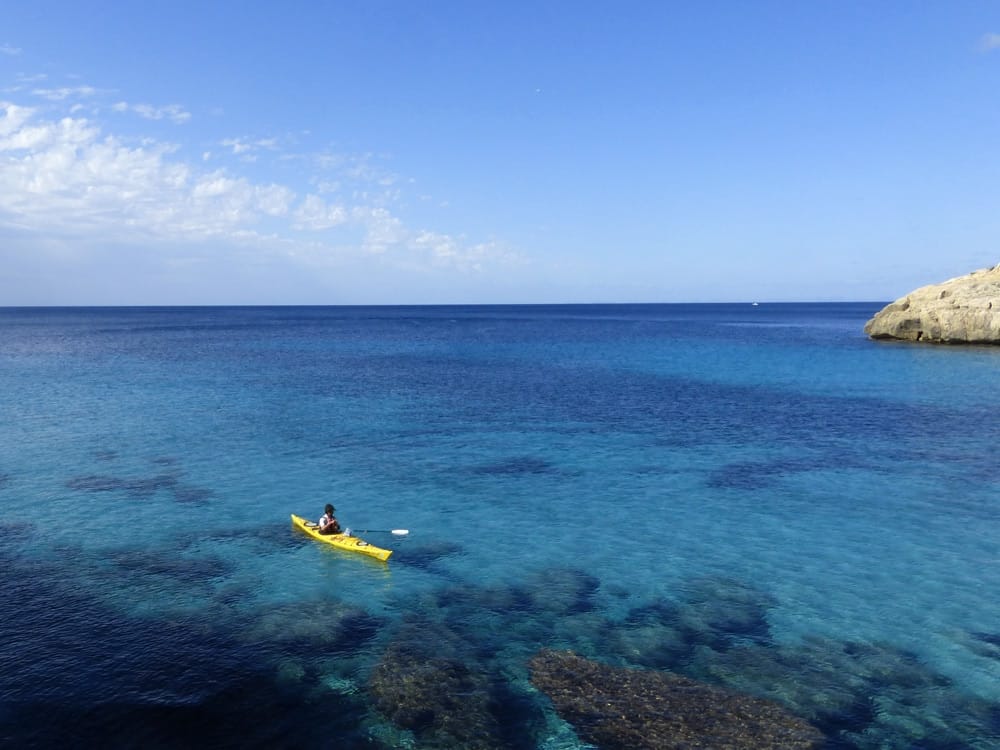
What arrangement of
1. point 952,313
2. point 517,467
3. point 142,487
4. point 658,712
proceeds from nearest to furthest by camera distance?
point 658,712 < point 142,487 < point 517,467 < point 952,313

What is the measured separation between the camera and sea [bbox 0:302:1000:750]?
1828 cm

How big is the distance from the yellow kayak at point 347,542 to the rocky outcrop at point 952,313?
353 ft

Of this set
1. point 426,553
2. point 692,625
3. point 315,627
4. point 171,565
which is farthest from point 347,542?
point 692,625

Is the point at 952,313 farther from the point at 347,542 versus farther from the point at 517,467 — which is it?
the point at 347,542

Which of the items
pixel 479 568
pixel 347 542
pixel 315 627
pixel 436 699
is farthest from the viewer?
pixel 347 542

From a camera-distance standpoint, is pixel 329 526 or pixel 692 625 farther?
pixel 329 526

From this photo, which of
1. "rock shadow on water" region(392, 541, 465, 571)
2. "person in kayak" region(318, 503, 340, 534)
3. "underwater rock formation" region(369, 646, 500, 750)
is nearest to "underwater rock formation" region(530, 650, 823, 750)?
"underwater rock formation" region(369, 646, 500, 750)

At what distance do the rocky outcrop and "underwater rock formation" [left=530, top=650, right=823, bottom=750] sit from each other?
4239 inches

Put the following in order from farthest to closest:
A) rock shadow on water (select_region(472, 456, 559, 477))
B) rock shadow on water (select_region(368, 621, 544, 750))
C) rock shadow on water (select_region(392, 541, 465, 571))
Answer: rock shadow on water (select_region(472, 456, 559, 477)), rock shadow on water (select_region(392, 541, 465, 571)), rock shadow on water (select_region(368, 621, 544, 750))

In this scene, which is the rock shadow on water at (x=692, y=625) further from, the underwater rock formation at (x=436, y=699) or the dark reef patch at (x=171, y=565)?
the dark reef patch at (x=171, y=565)

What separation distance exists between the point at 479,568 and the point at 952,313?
352 feet

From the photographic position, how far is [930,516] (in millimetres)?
32750

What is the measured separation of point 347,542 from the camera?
2911cm

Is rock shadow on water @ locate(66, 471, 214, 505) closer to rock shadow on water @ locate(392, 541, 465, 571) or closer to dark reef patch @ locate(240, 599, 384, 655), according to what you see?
rock shadow on water @ locate(392, 541, 465, 571)
